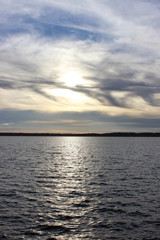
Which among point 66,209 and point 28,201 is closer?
point 66,209

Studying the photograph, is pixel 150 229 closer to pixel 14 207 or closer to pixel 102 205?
pixel 102 205

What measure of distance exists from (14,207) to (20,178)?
18495mm

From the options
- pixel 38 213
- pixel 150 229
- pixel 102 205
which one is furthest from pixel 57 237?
pixel 102 205

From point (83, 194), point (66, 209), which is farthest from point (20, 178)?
point (66, 209)

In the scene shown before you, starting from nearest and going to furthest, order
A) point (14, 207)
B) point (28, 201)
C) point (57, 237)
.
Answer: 1. point (57, 237)
2. point (14, 207)
3. point (28, 201)

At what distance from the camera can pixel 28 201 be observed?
31312 mm

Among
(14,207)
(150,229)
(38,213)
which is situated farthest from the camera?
(14,207)

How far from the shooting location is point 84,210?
28156 millimetres

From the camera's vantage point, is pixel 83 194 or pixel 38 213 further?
pixel 83 194

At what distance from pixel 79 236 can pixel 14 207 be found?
1056cm

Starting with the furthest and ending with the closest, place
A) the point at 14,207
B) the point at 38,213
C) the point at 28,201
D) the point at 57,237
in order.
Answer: the point at 28,201 → the point at 14,207 → the point at 38,213 → the point at 57,237

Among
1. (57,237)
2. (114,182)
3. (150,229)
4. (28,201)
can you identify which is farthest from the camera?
(114,182)

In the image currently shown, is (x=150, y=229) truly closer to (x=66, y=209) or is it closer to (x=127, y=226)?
(x=127, y=226)

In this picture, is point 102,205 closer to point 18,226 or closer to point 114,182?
point 18,226
